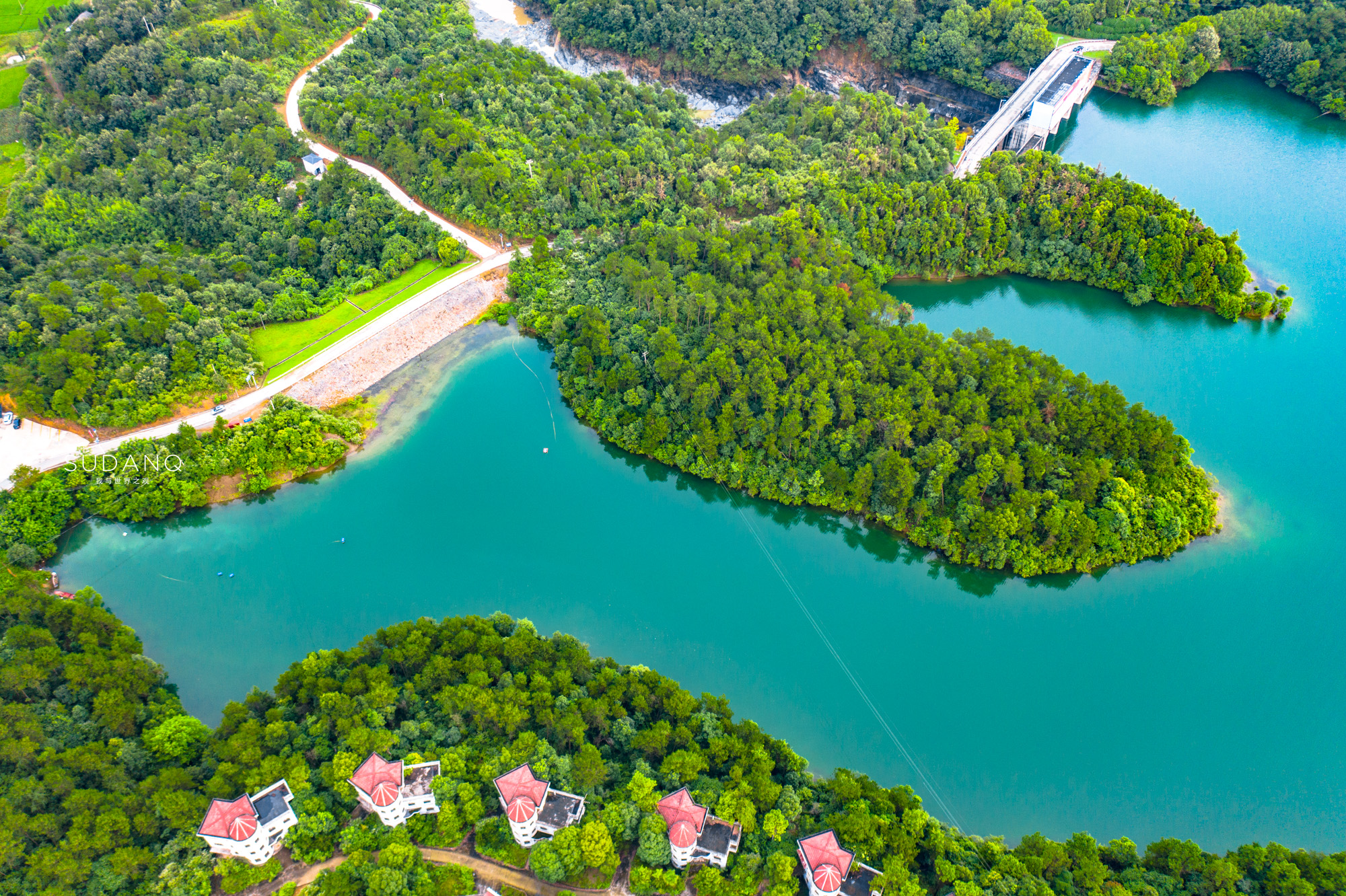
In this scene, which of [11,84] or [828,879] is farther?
[11,84]

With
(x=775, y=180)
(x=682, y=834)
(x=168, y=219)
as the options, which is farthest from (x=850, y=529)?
(x=168, y=219)

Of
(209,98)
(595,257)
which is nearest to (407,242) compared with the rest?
(595,257)

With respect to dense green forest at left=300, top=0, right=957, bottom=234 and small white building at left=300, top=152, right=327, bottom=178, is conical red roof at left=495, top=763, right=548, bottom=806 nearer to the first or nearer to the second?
dense green forest at left=300, top=0, right=957, bottom=234

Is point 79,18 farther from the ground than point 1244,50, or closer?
closer

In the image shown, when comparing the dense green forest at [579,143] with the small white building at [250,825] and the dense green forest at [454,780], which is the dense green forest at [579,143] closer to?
the dense green forest at [454,780]

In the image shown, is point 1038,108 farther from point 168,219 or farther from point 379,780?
point 168,219

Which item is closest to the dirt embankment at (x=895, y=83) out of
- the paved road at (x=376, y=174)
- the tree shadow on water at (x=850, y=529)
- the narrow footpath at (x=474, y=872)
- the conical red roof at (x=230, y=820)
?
the paved road at (x=376, y=174)

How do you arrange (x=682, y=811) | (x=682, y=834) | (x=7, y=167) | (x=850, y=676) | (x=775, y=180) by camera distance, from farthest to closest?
(x=7, y=167), (x=775, y=180), (x=850, y=676), (x=682, y=811), (x=682, y=834)
